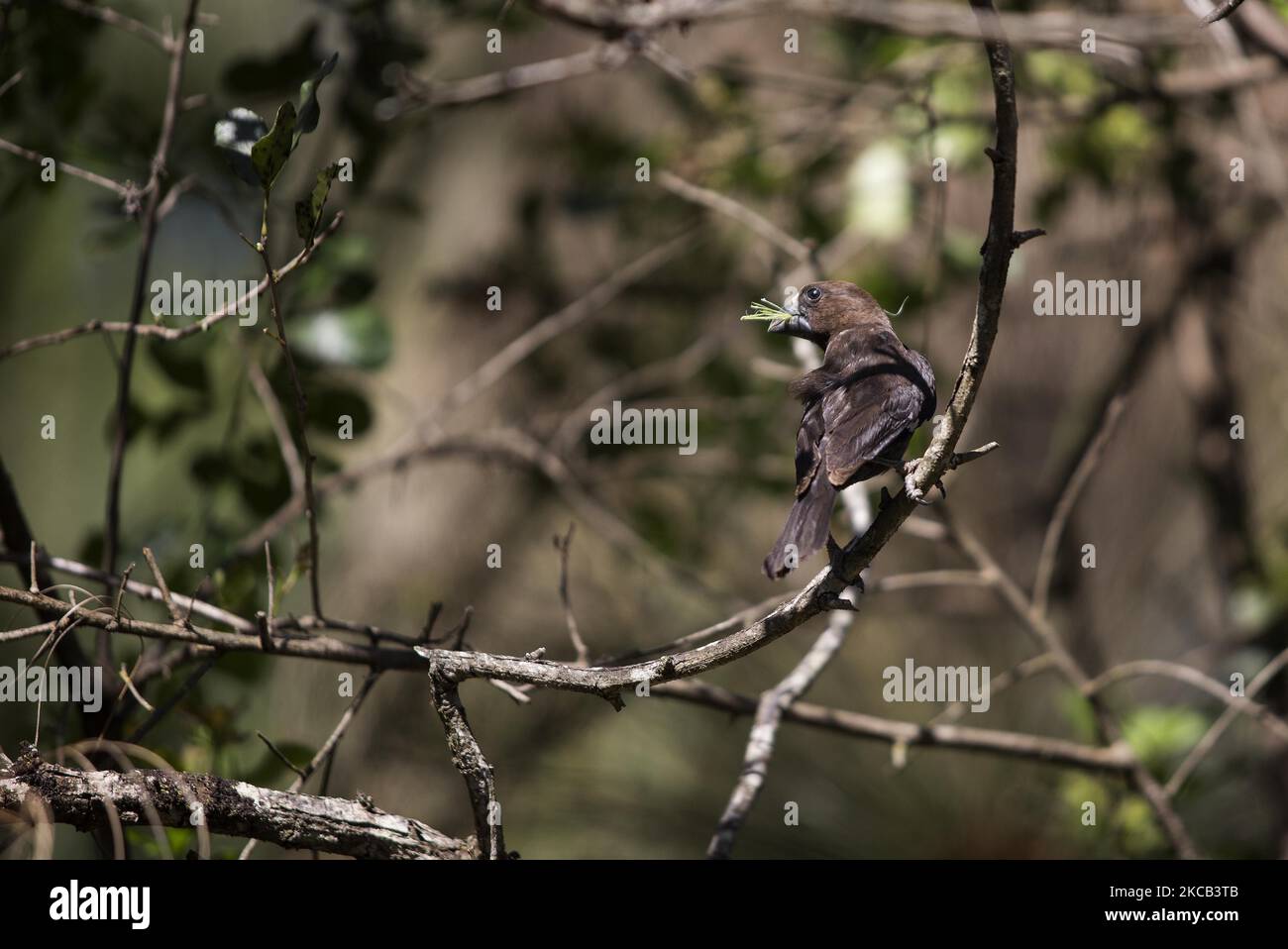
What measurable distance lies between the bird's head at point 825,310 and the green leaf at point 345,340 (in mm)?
1018

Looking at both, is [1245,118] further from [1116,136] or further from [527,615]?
[527,615]

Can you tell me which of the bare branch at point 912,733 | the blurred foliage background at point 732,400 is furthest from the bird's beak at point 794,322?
the blurred foliage background at point 732,400

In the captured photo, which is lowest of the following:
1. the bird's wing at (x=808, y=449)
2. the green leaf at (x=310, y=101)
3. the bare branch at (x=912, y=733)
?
the bare branch at (x=912, y=733)

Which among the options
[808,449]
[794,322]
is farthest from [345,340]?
[808,449]

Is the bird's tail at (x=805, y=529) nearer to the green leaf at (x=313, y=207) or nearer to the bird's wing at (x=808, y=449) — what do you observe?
the bird's wing at (x=808, y=449)

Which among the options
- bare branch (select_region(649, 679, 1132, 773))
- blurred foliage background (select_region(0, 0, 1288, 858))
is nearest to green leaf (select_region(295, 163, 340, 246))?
bare branch (select_region(649, 679, 1132, 773))

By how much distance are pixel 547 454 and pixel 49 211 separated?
107 inches

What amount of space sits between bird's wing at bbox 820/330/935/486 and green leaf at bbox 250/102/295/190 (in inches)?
38.8

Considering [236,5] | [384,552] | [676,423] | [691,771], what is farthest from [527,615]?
[236,5]

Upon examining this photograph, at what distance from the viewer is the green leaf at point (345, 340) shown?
2.92 metres

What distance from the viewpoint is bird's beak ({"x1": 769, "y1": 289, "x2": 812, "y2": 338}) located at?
2.45 m

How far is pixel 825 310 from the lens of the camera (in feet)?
8.06

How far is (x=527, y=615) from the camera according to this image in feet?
16.1

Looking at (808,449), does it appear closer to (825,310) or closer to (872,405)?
(872,405)
